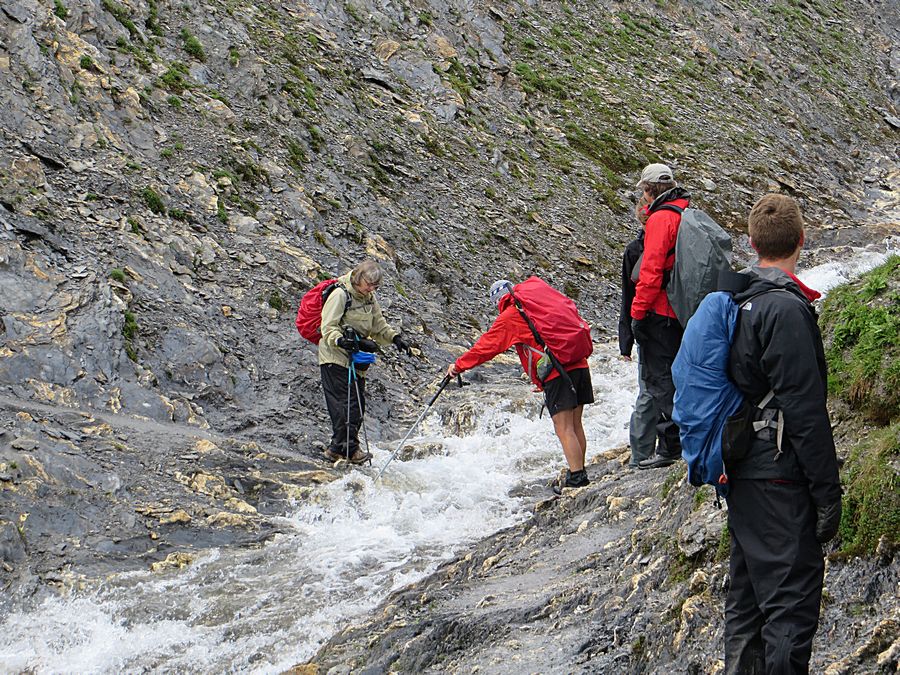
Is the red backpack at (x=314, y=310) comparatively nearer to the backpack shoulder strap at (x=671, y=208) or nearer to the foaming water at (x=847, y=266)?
the backpack shoulder strap at (x=671, y=208)

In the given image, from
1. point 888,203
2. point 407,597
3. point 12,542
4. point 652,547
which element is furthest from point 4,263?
point 888,203

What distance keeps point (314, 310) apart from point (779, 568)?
809 centimetres

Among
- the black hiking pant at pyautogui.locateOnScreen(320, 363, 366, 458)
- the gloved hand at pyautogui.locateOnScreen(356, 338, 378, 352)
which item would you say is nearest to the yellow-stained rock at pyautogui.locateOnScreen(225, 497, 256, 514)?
the black hiking pant at pyautogui.locateOnScreen(320, 363, 366, 458)

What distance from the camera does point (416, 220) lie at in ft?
62.5

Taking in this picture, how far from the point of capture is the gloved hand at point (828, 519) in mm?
3659

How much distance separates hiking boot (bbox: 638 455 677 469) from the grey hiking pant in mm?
119

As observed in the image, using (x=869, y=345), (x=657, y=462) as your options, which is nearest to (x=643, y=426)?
(x=657, y=462)

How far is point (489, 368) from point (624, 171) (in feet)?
39.3

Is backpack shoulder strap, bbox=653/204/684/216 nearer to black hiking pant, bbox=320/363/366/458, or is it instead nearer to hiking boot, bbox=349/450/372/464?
black hiking pant, bbox=320/363/366/458

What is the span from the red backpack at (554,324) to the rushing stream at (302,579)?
2.03 metres

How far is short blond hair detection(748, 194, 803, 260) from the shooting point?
3969 millimetres

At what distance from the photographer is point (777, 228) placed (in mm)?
3980

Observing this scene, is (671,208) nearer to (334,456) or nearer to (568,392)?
(568,392)

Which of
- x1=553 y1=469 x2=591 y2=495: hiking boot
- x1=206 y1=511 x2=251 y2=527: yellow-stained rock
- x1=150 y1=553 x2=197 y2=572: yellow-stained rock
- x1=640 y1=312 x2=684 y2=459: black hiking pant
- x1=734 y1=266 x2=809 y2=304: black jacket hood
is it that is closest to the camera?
x1=734 y1=266 x2=809 y2=304: black jacket hood
